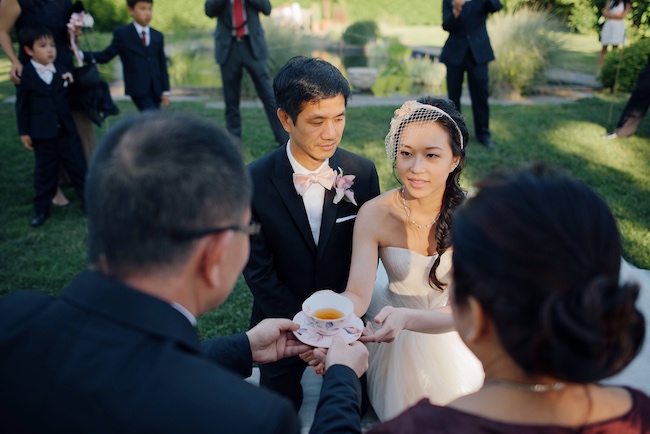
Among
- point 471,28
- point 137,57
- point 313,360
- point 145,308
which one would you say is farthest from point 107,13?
point 145,308

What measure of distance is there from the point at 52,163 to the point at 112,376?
16.5 feet

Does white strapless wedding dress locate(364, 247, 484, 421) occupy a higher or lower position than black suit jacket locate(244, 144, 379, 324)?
lower

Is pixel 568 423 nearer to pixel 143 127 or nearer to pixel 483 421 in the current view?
pixel 483 421

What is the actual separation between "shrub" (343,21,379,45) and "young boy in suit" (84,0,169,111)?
1041 centimetres

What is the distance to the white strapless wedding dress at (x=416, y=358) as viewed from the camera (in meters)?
2.63

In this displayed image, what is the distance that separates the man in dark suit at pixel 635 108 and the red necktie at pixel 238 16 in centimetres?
556

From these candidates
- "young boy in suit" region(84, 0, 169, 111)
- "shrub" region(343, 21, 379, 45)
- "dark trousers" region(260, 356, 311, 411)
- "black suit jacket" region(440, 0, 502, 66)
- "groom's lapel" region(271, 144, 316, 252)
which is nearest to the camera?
"groom's lapel" region(271, 144, 316, 252)

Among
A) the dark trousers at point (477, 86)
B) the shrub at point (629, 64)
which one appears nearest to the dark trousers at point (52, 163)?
the dark trousers at point (477, 86)

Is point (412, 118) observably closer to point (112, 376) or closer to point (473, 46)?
point (112, 376)

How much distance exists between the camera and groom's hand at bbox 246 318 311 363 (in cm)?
211

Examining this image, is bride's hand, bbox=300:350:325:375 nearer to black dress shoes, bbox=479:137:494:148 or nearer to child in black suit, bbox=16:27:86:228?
child in black suit, bbox=16:27:86:228

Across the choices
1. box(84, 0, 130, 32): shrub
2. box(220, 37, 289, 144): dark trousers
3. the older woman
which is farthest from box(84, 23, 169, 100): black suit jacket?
box(84, 0, 130, 32): shrub

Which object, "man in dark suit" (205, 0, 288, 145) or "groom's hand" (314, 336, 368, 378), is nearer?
"groom's hand" (314, 336, 368, 378)

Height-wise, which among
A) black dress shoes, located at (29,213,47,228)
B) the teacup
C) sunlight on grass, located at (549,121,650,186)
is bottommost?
black dress shoes, located at (29,213,47,228)
